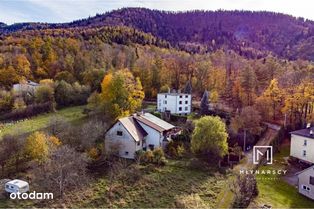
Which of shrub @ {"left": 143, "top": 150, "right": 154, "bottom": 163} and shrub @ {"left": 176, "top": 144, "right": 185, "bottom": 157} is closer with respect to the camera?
shrub @ {"left": 143, "top": 150, "right": 154, "bottom": 163}

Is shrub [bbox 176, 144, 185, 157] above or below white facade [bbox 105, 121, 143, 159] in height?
below

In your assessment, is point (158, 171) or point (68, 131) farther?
point (68, 131)

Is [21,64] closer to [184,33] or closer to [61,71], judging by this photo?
[61,71]

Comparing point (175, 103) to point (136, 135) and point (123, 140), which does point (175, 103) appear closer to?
point (136, 135)

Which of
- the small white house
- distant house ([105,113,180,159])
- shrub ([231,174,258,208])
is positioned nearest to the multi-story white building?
distant house ([105,113,180,159])

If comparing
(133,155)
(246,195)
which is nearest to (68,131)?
(133,155)

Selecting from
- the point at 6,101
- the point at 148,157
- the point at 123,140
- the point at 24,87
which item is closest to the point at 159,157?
the point at 148,157

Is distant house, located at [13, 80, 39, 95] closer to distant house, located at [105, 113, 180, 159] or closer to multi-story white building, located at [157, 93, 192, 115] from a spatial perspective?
multi-story white building, located at [157, 93, 192, 115]

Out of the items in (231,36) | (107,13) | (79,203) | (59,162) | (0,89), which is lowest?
(79,203)
